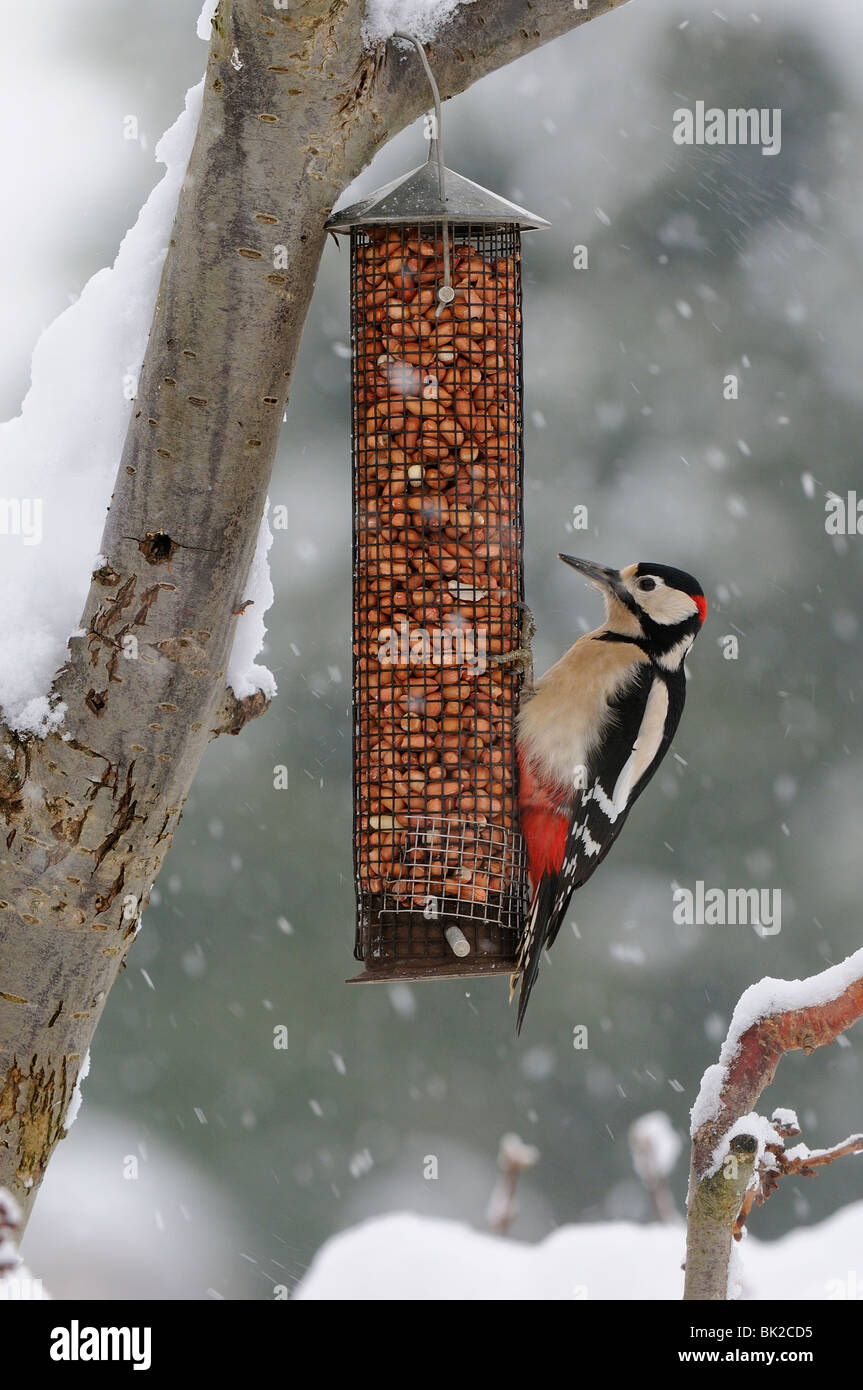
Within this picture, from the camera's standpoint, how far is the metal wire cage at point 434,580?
313 cm

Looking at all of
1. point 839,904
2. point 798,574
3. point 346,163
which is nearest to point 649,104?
point 798,574

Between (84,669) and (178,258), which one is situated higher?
(178,258)

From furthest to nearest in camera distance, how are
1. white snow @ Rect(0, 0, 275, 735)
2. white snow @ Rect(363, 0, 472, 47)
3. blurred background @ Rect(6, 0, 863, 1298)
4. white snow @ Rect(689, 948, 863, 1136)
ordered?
blurred background @ Rect(6, 0, 863, 1298) < white snow @ Rect(0, 0, 275, 735) < white snow @ Rect(689, 948, 863, 1136) < white snow @ Rect(363, 0, 472, 47)

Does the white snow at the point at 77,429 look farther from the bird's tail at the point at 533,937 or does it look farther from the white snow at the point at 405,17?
the bird's tail at the point at 533,937

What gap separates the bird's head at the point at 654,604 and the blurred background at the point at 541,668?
3.87 meters

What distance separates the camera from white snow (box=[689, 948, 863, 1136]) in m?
2.39

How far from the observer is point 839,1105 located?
8.04 metres

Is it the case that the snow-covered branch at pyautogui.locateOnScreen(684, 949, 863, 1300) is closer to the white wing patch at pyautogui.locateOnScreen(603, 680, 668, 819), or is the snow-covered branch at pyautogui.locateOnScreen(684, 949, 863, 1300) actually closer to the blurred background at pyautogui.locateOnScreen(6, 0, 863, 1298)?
the white wing patch at pyautogui.locateOnScreen(603, 680, 668, 819)

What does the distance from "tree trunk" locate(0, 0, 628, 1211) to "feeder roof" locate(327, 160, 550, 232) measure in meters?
0.31

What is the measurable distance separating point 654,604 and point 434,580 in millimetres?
670

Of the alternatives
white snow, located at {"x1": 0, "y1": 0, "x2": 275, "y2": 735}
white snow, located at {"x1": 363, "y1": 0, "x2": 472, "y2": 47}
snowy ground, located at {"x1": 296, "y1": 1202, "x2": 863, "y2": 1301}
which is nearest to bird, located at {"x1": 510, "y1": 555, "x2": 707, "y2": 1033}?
white snow, located at {"x1": 0, "y1": 0, "x2": 275, "y2": 735}

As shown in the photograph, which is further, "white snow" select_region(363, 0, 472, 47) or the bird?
the bird

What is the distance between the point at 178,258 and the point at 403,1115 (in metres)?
6.24

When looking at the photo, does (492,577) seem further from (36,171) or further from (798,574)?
(36,171)
